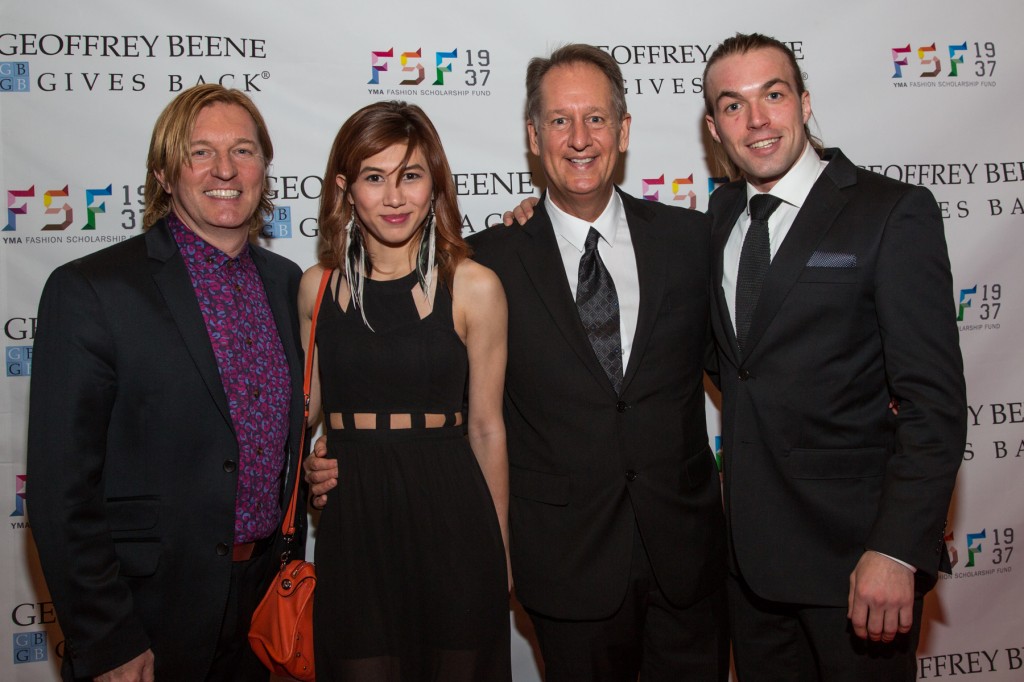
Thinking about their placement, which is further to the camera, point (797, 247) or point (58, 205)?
point (58, 205)

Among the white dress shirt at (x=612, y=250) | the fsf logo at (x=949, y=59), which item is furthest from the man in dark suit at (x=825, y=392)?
the fsf logo at (x=949, y=59)

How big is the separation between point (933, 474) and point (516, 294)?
1.09 m

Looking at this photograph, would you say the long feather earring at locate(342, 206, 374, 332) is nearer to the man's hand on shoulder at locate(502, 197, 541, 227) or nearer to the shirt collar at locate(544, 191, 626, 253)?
the man's hand on shoulder at locate(502, 197, 541, 227)

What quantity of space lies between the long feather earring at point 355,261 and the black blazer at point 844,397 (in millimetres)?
995

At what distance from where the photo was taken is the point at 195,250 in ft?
6.37

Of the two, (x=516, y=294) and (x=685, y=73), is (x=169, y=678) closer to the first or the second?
(x=516, y=294)

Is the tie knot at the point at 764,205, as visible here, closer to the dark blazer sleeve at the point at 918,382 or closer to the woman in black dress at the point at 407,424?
the dark blazer sleeve at the point at 918,382

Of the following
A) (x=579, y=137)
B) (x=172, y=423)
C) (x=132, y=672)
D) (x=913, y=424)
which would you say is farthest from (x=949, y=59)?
(x=132, y=672)

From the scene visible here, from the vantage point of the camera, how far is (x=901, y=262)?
1763 millimetres

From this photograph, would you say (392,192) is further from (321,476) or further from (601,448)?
(601,448)

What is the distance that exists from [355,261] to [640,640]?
4.24ft

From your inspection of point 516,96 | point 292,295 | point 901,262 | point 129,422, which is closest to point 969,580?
point 901,262

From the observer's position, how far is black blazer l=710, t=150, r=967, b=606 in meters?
1.71

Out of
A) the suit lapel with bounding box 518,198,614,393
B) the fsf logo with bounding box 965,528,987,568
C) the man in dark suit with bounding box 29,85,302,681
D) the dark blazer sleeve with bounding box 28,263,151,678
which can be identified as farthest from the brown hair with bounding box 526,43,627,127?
the fsf logo with bounding box 965,528,987,568
